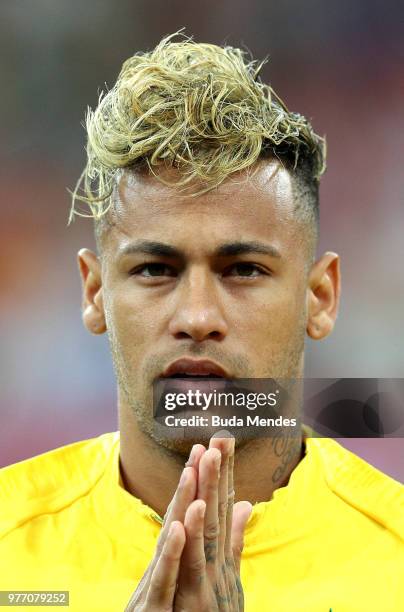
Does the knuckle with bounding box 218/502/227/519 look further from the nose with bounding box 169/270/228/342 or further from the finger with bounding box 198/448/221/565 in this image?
the nose with bounding box 169/270/228/342

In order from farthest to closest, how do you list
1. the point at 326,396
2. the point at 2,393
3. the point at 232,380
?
the point at 2,393, the point at 326,396, the point at 232,380

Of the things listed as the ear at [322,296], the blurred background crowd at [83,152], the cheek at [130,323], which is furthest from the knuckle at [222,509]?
the blurred background crowd at [83,152]

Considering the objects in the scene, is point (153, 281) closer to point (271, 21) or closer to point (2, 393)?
point (2, 393)

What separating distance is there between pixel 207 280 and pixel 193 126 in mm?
277

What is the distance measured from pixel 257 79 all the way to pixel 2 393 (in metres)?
0.89

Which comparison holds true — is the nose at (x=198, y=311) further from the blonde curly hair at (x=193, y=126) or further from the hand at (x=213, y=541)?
the hand at (x=213, y=541)

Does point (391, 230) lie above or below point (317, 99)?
below

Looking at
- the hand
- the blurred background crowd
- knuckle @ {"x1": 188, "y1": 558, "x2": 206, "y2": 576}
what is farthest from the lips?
the blurred background crowd

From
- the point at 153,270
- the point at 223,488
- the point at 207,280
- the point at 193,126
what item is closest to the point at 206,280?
the point at 207,280

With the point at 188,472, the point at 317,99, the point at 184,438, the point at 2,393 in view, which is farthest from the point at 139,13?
the point at 188,472

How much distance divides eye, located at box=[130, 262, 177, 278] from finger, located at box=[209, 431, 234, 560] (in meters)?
0.42

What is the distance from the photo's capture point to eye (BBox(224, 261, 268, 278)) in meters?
1.48

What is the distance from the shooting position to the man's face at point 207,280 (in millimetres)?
1438

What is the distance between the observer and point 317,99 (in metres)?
2.07
